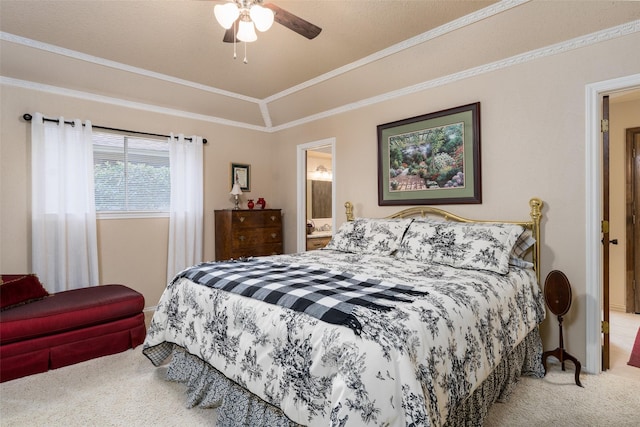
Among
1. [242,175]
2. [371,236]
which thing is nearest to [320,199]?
[242,175]

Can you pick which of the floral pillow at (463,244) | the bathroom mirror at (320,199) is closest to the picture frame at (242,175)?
the bathroom mirror at (320,199)

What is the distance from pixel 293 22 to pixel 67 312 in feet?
9.12

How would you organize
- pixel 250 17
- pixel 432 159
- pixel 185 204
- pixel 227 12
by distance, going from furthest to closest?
pixel 185 204 < pixel 432 159 < pixel 250 17 < pixel 227 12

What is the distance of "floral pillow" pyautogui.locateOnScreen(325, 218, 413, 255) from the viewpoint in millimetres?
3111

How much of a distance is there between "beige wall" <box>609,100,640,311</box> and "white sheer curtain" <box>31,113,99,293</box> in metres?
5.97

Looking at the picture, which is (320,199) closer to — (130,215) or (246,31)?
(130,215)

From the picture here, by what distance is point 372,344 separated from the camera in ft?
4.20

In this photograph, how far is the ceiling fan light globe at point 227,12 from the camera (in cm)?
195

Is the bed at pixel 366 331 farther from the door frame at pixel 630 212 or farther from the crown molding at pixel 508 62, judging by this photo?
the door frame at pixel 630 212

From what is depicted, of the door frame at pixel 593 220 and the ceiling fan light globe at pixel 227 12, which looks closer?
the ceiling fan light globe at pixel 227 12

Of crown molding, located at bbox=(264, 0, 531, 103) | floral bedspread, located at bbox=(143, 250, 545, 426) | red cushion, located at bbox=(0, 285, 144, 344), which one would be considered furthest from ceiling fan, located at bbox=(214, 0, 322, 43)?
red cushion, located at bbox=(0, 285, 144, 344)

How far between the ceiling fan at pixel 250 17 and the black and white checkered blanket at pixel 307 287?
1.52 m

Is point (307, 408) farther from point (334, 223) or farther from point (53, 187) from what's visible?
point (53, 187)

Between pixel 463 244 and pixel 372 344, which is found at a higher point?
pixel 463 244
